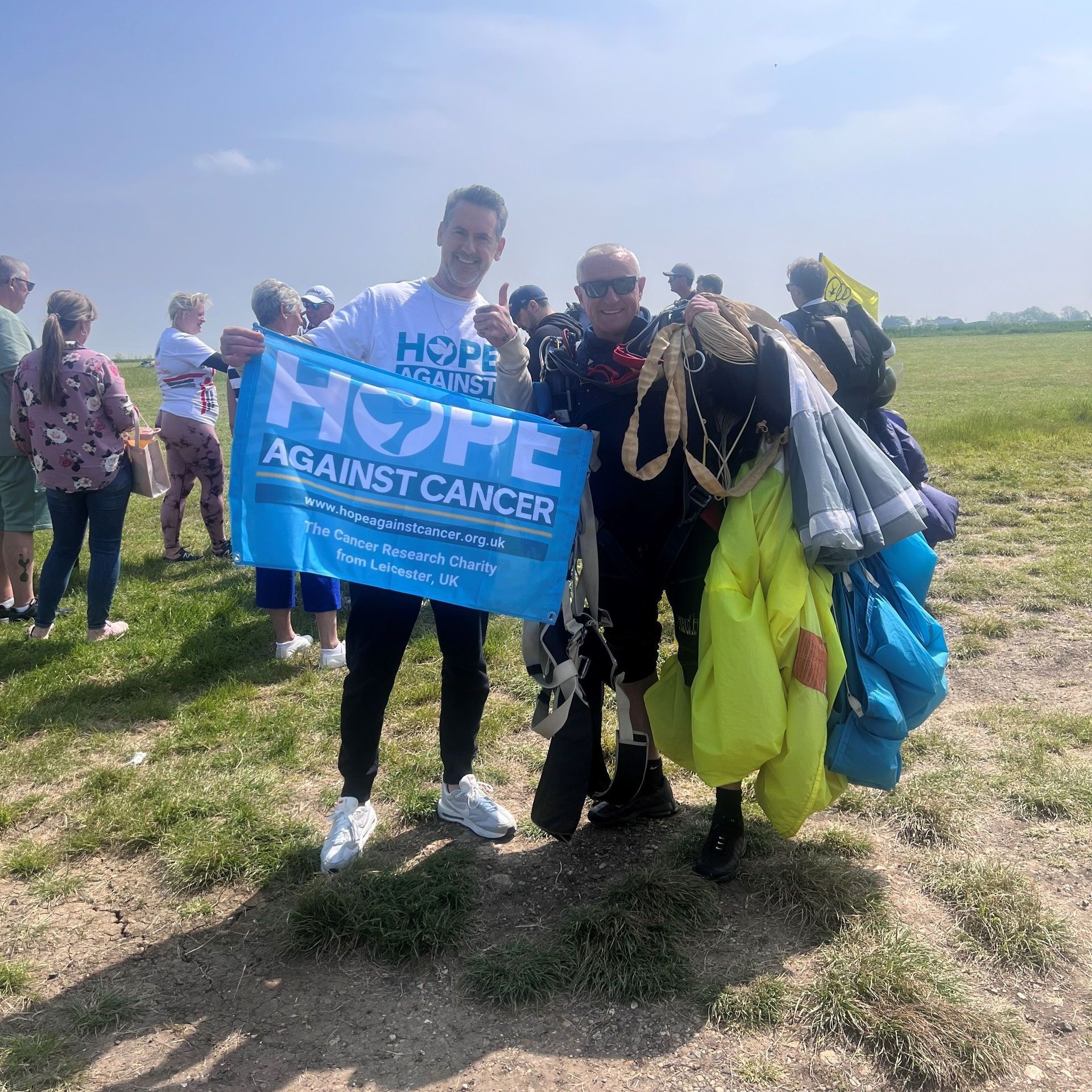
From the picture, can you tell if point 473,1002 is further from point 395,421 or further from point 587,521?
point 395,421

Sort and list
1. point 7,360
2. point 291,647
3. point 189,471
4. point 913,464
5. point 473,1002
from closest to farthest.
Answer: point 473,1002 → point 913,464 → point 291,647 → point 7,360 → point 189,471

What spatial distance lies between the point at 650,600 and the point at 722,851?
957 millimetres

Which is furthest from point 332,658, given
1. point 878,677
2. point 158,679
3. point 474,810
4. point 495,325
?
point 878,677

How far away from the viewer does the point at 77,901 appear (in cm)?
309

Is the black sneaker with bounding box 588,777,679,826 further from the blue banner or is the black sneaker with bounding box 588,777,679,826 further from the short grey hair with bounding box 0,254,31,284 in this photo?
the short grey hair with bounding box 0,254,31,284

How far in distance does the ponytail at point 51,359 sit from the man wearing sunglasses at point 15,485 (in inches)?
31.3

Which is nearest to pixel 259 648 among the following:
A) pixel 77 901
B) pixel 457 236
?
pixel 77 901

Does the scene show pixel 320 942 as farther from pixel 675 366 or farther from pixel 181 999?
pixel 675 366

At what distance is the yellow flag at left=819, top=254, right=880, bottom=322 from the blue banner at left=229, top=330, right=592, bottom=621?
4192 millimetres

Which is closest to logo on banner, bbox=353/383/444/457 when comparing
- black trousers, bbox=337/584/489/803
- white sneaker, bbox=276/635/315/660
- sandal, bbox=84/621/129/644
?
black trousers, bbox=337/584/489/803

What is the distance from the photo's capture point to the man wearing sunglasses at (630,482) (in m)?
2.95

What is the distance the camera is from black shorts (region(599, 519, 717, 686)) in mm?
3018

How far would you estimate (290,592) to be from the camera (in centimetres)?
527

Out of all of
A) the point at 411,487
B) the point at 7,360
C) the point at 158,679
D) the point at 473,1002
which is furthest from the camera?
the point at 7,360
